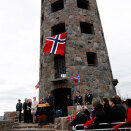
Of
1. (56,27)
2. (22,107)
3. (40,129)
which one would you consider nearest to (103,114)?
(40,129)

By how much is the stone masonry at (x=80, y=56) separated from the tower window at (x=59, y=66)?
0.50 meters

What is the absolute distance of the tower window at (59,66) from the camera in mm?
13809

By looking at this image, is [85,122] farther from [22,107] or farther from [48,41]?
[48,41]

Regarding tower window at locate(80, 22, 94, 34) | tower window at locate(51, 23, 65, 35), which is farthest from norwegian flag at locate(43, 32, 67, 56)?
tower window at locate(80, 22, 94, 34)

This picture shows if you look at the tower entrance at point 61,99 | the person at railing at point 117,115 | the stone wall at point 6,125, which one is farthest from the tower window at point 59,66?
the person at railing at point 117,115

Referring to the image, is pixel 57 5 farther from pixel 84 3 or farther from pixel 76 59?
pixel 76 59

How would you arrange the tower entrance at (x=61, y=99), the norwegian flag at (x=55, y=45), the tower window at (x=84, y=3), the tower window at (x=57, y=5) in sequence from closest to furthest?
the norwegian flag at (x=55, y=45) → the tower entrance at (x=61, y=99) → the tower window at (x=57, y=5) → the tower window at (x=84, y=3)

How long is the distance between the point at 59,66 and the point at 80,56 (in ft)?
7.85

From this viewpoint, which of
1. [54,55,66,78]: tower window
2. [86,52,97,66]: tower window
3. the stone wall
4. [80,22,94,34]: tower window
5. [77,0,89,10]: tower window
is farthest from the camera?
[77,0,89,10]: tower window

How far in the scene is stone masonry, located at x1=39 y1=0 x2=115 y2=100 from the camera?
12688mm

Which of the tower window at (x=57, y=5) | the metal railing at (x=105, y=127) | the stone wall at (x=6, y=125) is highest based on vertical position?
the tower window at (x=57, y=5)

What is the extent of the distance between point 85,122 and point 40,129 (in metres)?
3.64

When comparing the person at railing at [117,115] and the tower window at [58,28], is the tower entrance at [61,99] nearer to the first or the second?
the tower window at [58,28]

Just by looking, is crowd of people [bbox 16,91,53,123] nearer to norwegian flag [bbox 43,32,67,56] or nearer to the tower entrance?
the tower entrance
